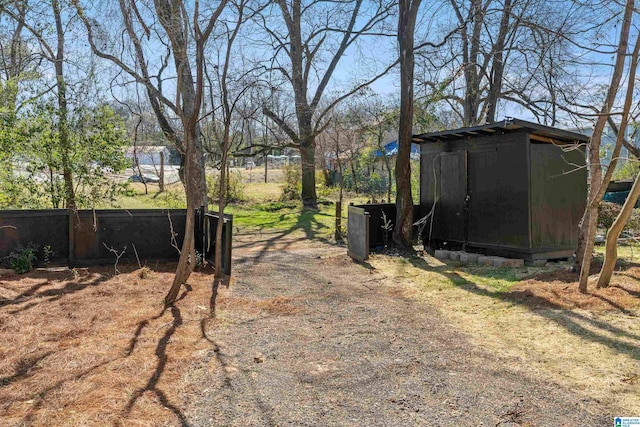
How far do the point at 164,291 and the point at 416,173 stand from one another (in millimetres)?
10737

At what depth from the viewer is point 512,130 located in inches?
327

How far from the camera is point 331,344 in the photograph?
4.22 m

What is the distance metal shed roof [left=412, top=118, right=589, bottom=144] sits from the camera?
7.70 m

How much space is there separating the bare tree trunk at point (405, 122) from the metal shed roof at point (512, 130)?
0.51m

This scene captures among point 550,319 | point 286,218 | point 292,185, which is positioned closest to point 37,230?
point 550,319

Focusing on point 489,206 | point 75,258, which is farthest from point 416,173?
point 75,258

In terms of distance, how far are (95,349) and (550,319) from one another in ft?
13.8

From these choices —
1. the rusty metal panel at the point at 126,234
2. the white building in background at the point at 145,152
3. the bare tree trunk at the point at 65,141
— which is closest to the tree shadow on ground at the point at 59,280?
A: the rusty metal panel at the point at 126,234

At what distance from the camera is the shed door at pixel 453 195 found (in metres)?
9.20

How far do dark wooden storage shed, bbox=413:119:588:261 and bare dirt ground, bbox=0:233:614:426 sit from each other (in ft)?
10.6

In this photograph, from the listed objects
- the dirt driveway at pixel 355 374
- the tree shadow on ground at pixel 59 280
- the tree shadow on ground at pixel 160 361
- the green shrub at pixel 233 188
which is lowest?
the dirt driveway at pixel 355 374

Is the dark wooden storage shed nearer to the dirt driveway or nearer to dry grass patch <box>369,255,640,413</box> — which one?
dry grass patch <box>369,255,640,413</box>

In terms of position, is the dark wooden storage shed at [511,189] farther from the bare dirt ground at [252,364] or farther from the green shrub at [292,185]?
the green shrub at [292,185]

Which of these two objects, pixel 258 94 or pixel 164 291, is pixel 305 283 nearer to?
pixel 164 291
